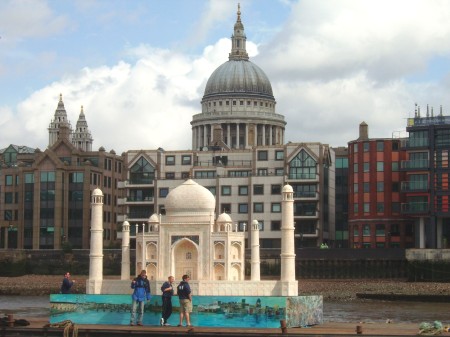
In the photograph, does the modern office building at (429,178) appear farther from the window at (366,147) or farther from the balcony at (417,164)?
the window at (366,147)

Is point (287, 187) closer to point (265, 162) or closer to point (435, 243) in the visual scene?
point (435, 243)

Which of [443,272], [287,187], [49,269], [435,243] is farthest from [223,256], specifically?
[49,269]

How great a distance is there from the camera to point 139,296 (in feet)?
157

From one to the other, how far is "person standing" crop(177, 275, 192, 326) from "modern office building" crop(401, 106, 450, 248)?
77.0 metres

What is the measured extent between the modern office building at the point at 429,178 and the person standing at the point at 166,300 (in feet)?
252

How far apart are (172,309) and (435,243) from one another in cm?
7703

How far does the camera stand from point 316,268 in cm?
12119

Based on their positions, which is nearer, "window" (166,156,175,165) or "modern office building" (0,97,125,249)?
"modern office building" (0,97,125,249)

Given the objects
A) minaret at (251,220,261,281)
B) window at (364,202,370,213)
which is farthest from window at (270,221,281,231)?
minaret at (251,220,261,281)

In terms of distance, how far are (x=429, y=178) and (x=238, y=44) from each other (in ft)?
259

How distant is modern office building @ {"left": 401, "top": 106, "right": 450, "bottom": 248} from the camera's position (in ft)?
396

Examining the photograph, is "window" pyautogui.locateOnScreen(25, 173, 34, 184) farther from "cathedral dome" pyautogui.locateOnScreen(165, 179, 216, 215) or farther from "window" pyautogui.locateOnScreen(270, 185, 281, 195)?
"cathedral dome" pyautogui.locateOnScreen(165, 179, 216, 215)

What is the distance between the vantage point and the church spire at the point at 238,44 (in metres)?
193

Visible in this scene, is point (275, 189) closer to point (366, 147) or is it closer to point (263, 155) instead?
point (263, 155)
